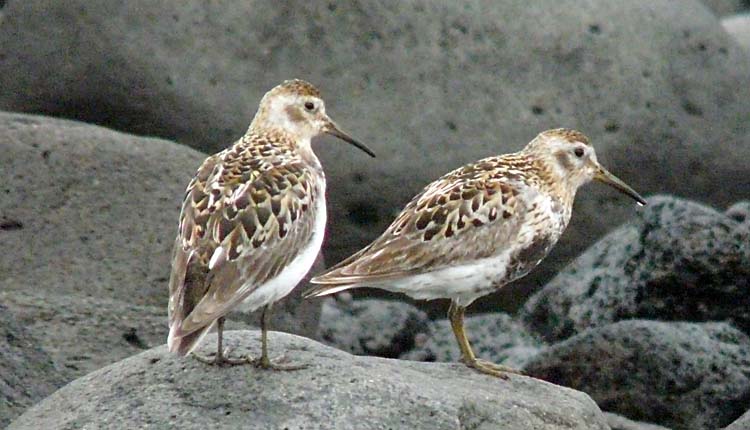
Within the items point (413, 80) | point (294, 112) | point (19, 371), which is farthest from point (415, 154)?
point (19, 371)

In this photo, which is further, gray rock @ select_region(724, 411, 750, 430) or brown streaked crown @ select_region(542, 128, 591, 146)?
brown streaked crown @ select_region(542, 128, 591, 146)

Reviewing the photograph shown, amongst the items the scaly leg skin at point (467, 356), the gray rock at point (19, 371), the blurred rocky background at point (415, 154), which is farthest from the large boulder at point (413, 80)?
the gray rock at point (19, 371)

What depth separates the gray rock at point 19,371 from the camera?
30.8ft

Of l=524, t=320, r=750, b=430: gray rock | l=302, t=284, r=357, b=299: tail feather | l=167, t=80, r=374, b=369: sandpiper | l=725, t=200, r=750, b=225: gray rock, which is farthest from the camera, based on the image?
l=725, t=200, r=750, b=225: gray rock

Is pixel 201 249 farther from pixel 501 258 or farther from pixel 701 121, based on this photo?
pixel 701 121

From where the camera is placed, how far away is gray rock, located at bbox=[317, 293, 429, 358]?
1316 cm

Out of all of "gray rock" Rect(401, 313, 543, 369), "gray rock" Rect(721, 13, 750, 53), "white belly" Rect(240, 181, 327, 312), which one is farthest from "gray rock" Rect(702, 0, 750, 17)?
"white belly" Rect(240, 181, 327, 312)

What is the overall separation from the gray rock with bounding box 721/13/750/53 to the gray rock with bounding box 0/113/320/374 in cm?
815

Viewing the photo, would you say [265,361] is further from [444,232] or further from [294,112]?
[294,112]

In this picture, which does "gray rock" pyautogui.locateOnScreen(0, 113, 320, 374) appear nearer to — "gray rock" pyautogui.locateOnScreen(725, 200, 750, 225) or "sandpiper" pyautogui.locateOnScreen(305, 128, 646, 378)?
"sandpiper" pyautogui.locateOnScreen(305, 128, 646, 378)

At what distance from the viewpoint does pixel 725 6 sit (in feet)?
70.6

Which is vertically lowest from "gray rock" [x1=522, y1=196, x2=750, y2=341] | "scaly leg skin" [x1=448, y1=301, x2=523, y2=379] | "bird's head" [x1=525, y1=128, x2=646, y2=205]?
"gray rock" [x1=522, y1=196, x2=750, y2=341]

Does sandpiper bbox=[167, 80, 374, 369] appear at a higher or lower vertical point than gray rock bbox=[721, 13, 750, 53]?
higher

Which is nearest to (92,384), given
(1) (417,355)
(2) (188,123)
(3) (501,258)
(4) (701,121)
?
(3) (501,258)
